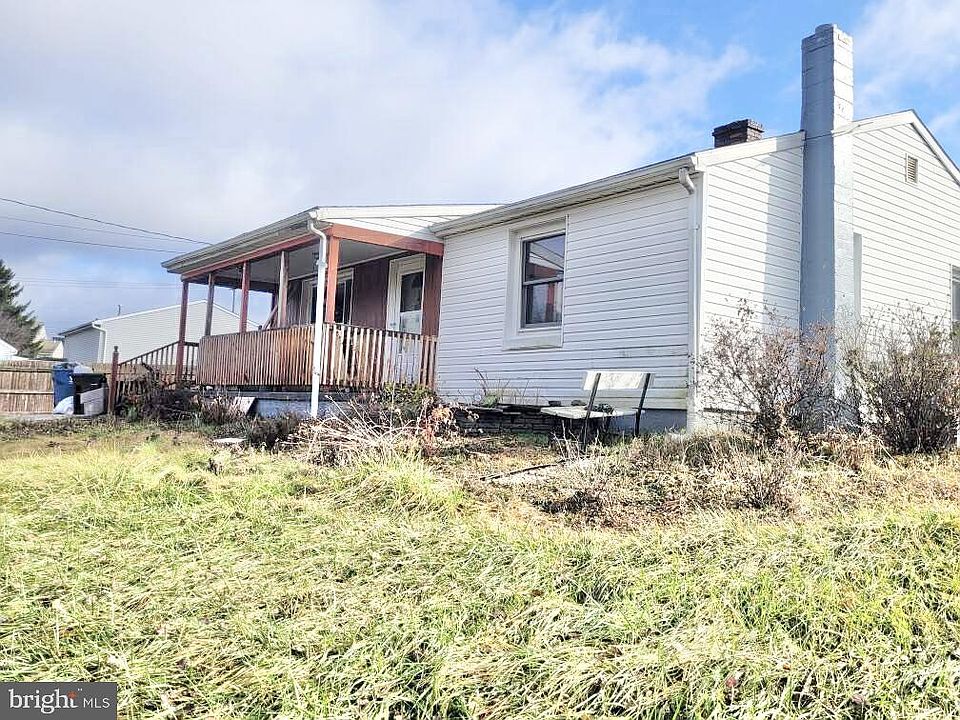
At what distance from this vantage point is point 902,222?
1029 centimetres

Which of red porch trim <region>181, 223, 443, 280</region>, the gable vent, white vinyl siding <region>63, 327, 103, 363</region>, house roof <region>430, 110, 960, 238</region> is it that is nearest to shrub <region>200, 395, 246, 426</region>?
red porch trim <region>181, 223, 443, 280</region>

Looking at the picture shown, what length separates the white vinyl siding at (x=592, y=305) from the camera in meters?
8.42

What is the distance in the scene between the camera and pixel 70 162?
33438mm

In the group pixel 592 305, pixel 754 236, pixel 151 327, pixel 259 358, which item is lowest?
Result: pixel 259 358

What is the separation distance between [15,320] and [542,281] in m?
53.3

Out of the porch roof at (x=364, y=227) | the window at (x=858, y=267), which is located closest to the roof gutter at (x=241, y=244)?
the porch roof at (x=364, y=227)

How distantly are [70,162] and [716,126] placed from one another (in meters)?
32.8

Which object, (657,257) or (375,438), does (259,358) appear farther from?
(657,257)

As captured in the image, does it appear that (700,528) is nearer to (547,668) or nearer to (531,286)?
(547,668)

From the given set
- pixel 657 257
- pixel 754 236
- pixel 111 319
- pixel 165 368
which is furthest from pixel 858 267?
pixel 111 319

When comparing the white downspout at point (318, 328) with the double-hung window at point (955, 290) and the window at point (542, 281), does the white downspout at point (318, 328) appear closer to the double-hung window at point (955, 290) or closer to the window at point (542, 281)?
the window at point (542, 281)

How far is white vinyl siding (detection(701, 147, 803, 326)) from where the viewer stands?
27.2 feet

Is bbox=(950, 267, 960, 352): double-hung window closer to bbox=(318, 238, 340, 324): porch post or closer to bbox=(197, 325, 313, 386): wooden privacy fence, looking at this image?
bbox=(318, 238, 340, 324): porch post

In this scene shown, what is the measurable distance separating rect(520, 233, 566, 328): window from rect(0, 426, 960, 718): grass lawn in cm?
573
